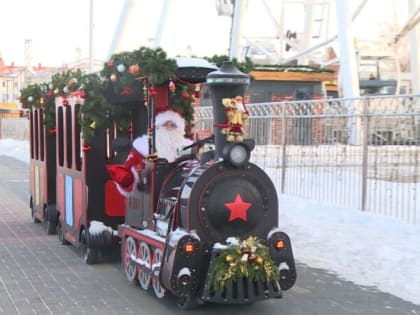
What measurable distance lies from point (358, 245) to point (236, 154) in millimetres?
3759

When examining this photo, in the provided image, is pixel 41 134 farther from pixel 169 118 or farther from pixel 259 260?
pixel 259 260

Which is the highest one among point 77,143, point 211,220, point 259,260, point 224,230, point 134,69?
point 134,69

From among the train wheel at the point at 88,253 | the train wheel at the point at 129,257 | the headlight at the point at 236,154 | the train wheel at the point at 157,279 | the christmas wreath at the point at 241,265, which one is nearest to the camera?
the christmas wreath at the point at 241,265

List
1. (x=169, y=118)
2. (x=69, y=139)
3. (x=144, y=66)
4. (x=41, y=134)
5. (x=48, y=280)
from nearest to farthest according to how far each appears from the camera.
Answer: (x=144, y=66), (x=169, y=118), (x=48, y=280), (x=69, y=139), (x=41, y=134)

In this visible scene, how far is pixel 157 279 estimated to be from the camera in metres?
6.61

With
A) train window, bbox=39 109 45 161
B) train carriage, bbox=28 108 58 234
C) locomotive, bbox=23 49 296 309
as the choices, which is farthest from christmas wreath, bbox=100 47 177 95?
train window, bbox=39 109 45 161

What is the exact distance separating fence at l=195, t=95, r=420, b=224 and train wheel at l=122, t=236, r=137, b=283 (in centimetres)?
442

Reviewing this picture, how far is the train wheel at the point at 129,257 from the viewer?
7.50 m

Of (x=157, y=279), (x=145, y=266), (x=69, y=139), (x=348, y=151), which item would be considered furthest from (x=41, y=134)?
(x=157, y=279)

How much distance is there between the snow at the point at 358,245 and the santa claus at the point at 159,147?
2.54 metres

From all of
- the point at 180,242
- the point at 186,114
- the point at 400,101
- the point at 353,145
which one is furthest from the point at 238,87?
the point at 353,145

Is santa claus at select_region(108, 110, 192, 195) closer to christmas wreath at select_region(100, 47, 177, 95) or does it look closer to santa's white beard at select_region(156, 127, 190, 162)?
santa's white beard at select_region(156, 127, 190, 162)

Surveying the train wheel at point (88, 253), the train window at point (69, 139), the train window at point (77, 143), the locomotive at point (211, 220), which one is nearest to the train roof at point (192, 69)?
the locomotive at point (211, 220)

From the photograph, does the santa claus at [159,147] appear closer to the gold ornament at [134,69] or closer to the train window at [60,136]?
the gold ornament at [134,69]
